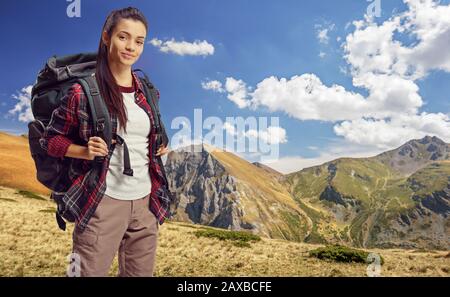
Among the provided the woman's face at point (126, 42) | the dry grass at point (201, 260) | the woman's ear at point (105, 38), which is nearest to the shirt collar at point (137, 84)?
the woman's face at point (126, 42)

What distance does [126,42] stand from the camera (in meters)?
3.92

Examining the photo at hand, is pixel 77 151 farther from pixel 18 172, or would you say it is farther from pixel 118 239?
pixel 18 172

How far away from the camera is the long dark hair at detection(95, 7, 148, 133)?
3.80 m

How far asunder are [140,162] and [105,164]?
41 centimetres

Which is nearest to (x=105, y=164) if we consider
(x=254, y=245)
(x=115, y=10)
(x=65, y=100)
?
(x=65, y=100)

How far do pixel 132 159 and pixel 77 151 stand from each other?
0.59 m

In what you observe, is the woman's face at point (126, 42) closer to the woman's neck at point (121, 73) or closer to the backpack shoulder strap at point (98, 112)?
the woman's neck at point (121, 73)

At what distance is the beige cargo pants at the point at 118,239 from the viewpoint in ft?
12.3

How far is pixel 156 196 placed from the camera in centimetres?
425

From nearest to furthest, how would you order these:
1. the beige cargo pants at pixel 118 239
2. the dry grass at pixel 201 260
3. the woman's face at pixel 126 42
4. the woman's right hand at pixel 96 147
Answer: the woman's right hand at pixel 96 147, the beige cargo pants at pixel 118 239, the woman's face at pixel 126 42, the dry grass at pixel 201 260

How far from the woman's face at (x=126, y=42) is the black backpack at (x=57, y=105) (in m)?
0.31

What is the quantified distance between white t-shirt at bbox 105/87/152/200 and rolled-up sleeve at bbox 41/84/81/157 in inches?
18.4

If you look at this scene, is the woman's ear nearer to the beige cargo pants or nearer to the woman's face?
the woman's face
